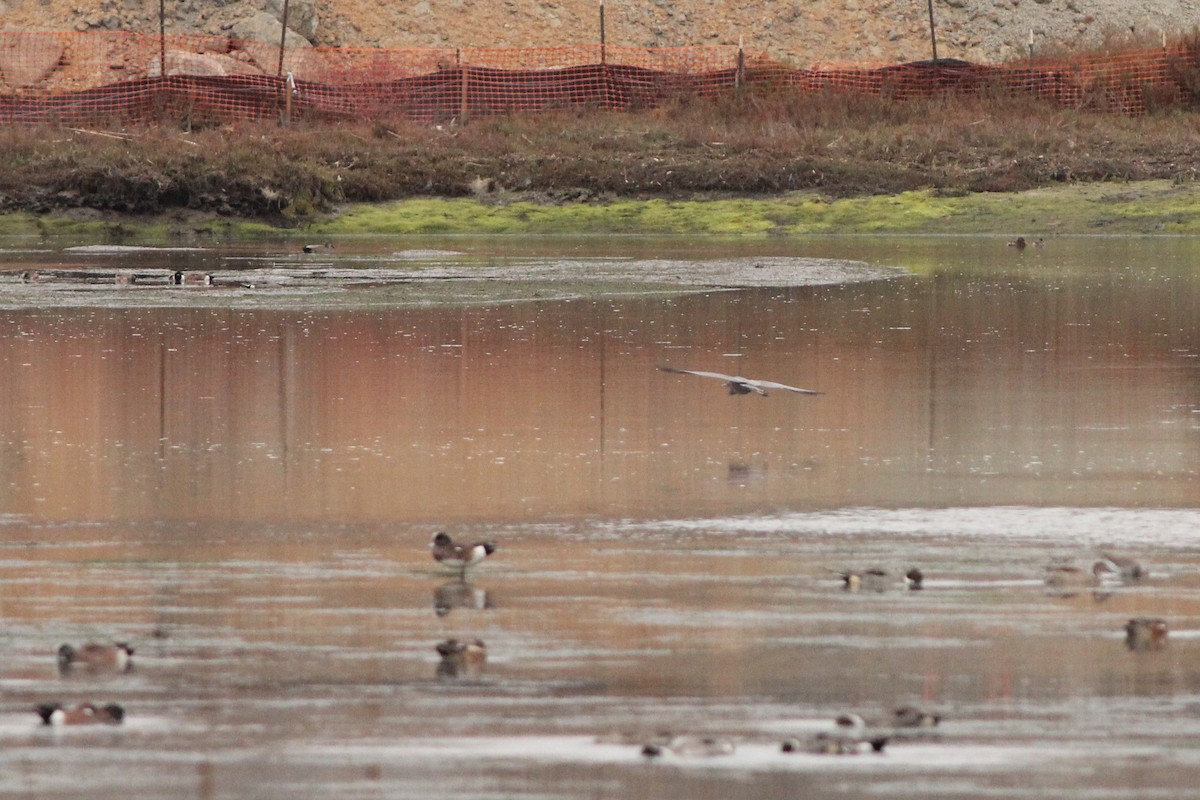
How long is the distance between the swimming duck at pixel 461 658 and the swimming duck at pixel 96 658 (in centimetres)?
86

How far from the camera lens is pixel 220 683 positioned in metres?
5.79

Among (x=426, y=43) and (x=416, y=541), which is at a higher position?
(x=426, y=43)

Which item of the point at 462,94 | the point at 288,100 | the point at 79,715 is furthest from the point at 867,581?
the point at 462,94

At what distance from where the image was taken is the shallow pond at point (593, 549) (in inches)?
204

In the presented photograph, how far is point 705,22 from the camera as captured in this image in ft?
169

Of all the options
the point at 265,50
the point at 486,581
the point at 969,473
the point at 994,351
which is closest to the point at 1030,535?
the point at 969,473

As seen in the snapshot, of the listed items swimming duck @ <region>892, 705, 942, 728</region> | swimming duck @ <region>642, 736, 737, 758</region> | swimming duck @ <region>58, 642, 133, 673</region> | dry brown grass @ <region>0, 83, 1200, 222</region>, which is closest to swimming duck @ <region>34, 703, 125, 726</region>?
swimming duck @ <region>58, 642, 133, 673</region>

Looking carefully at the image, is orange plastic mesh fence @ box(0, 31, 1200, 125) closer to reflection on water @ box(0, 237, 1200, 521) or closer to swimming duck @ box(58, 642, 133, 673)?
reflection on water @ box(0, 237, 1200, 521)

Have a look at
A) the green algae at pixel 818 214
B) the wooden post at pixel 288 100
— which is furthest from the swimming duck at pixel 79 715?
the wooden post at pixel 288 100

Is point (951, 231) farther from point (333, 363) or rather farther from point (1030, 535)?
point (1030, 535)

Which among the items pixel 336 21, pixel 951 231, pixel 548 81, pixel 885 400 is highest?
pixel 336 21

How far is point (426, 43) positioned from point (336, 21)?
6.94 ft

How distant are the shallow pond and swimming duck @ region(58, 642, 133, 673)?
0.07 m

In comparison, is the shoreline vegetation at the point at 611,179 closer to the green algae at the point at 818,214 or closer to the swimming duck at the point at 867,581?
the green algae at the point at 818,214
